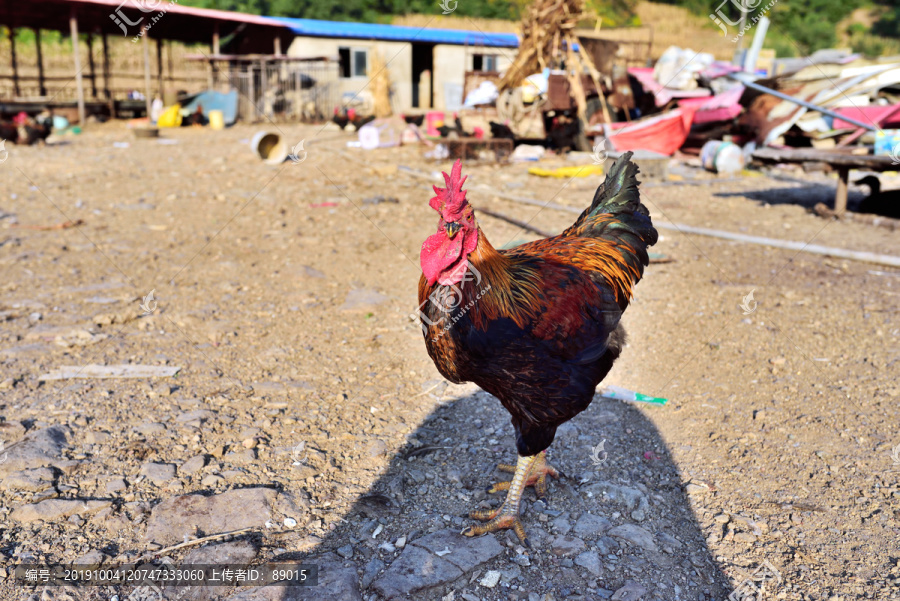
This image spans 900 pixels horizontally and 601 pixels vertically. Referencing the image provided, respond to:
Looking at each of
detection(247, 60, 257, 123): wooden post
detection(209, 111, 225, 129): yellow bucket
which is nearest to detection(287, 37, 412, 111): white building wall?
detection(247, 60, 257, 123): wooden post

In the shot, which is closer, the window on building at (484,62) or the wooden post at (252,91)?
the wooden post at (252,91)

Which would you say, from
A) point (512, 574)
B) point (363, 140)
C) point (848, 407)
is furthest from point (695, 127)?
point (512, 574)

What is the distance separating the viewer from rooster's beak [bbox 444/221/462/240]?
238 centimetres

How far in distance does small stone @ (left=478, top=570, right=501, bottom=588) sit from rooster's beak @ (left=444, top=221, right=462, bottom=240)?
1.48 metres

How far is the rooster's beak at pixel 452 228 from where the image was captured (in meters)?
2.38

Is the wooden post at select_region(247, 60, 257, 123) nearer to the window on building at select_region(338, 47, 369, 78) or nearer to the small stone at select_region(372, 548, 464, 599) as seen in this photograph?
the window on building at select_region(338, 47, 369, 78)

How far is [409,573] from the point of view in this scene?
2.57 meters

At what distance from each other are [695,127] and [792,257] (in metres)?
9.07

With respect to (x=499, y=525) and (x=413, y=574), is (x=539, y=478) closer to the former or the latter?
(x=499, y=525)

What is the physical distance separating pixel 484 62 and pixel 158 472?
86.5 feet

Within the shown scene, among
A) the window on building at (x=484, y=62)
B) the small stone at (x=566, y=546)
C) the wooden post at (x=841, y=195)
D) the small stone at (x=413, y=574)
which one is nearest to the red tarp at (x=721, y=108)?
the wooden post at (x=841, y=195)

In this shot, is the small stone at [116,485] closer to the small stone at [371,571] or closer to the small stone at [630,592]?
the small stone at [371,571]

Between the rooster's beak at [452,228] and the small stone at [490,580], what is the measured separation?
148cm

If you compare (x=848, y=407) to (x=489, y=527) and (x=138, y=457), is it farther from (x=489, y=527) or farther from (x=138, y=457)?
(x=138, y=457)
